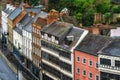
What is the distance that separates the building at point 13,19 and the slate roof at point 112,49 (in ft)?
167

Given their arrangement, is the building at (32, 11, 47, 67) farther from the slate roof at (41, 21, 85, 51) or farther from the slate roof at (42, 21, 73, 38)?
the slate roof at (41, 21, 85, 51)

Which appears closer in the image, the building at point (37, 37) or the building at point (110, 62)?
the building at point (110, 62)

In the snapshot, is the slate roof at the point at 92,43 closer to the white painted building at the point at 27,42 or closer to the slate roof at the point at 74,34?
the slate roof at the point at 74,34

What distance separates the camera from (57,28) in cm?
8700

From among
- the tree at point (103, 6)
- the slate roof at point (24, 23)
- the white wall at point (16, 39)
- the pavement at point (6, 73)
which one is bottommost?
the pavement at point (6, 73)

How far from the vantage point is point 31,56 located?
10150 centimetres

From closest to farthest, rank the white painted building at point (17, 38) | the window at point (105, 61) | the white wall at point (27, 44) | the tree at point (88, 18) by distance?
the window at point (105, 61) < the white wall at point (27, 44) < the white painted building at point (17, 38) < the tree at point (88, 18)

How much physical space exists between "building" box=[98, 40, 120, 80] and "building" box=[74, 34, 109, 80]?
1.62 m

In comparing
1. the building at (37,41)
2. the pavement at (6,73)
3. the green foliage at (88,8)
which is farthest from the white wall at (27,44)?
the green foliage at (88,8)

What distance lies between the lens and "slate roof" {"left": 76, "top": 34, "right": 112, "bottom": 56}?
7156cm

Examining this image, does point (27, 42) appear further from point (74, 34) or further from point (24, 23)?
point (74, 34)

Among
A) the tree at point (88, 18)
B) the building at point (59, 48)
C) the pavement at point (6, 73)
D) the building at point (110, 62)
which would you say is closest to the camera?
the building at point (110, 62)

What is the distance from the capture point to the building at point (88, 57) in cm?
7124

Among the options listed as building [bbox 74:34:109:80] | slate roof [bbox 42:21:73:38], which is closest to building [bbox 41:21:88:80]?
slate roof [bbox 42:21:73:38]
